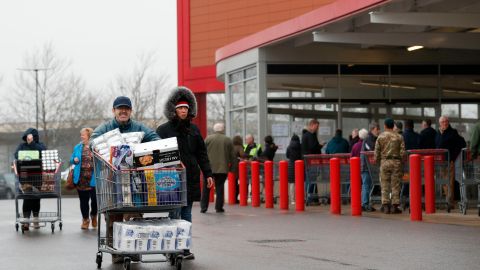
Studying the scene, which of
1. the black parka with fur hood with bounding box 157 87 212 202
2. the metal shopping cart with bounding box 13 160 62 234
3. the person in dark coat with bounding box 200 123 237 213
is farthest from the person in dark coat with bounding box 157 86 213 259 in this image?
the person in dark coat with bounding box 200 123 237 213

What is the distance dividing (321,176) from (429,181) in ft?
17.2

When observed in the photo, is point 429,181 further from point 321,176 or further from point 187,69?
point 187,69

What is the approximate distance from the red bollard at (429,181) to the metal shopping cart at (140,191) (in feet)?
29.6

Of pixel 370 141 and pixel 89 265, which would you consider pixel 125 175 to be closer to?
pixel 89 265

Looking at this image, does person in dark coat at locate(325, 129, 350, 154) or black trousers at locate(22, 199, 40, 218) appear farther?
person in dark coat at locate(325, 129, 350, 154)

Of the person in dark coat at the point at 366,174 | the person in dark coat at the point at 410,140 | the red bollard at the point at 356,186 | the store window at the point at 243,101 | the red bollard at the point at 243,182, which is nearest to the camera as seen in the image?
the red bollard at the point at 356,186

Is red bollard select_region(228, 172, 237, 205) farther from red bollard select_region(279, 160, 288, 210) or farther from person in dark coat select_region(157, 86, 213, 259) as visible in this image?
person in dark coat select_region(157, 86, 213, 259)

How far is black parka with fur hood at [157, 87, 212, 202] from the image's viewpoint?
495 inches

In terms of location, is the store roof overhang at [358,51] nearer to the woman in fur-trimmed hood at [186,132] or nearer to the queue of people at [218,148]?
the queue of people at [218,148]

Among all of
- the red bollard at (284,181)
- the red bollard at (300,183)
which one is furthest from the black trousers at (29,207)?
the red bollard at (284,181)

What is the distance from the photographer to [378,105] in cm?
3130

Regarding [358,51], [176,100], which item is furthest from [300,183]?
[176,100]

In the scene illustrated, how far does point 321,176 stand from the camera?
24500 mm

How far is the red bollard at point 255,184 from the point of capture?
84.7ft
